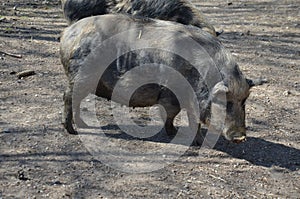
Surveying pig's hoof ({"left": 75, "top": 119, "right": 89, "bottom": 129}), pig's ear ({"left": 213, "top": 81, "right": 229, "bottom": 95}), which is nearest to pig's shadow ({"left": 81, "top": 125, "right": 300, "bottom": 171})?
pig's hoof ({"left": 75, "top": 119, "right": 89, "bottom": 129})

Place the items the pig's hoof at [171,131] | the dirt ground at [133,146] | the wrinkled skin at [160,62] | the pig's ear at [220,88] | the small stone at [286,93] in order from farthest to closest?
1. the small stone at [286,93]
2. the pig's hoof at [171,131]
3. the wrinkled skin at [160,62]
4. the pig's ear at [220,88]
5. the dirt ground at [133,146]

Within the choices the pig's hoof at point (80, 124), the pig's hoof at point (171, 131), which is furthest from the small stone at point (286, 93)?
the pig's hoof at point (80, 124)

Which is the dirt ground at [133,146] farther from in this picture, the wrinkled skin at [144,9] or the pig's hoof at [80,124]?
the wrinkled skin at [144,9]

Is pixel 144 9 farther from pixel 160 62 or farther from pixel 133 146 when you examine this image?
pixel 133 146

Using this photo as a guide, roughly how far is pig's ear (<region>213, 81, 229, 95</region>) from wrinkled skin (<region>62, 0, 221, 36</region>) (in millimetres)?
1330

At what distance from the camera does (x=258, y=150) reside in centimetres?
467

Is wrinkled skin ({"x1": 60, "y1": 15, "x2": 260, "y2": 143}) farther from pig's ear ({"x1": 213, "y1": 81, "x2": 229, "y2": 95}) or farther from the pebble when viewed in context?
the pebble

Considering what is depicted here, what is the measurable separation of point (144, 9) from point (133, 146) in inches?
85.4

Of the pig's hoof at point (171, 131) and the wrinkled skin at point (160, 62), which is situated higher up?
the wrinkled skin at point (160, 62)

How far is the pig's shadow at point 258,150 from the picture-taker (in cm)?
448

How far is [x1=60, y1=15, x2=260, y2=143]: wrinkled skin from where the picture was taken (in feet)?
14.2

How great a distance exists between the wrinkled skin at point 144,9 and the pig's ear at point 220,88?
1.33 m

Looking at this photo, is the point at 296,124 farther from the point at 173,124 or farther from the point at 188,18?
the point at 188,18

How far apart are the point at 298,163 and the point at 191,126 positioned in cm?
95
